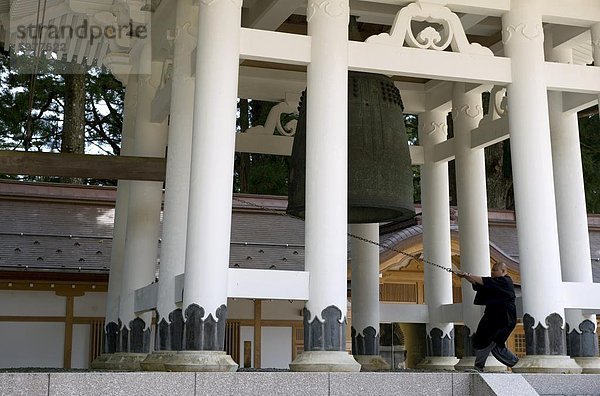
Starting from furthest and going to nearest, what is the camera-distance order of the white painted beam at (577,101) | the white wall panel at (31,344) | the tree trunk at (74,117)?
the tree trunk at (74,117), the white wall panel at (31,344), the white painted beam at (577,101)

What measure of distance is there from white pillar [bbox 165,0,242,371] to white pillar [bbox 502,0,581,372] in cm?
250

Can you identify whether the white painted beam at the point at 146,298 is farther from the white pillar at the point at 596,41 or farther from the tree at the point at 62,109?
the tree at the point at 62,109

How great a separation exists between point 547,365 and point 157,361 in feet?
10.3

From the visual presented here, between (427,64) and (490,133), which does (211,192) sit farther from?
(490,133)

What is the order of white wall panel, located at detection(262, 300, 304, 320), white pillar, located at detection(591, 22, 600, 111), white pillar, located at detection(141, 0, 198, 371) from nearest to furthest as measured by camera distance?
1. white pillar, located at detection(141, 0, 198, 371)
2. white pillar, located at detection(591, 22, 600, 111)
3. white wall panel, located at detection(262, 300, 304, 320)

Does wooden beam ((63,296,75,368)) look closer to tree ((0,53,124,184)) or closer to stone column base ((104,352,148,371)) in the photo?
stone column base ((104,352,148,371))

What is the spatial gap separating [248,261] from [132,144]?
15.2 ft

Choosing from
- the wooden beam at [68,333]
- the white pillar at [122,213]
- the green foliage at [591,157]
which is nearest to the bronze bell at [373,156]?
the white pillar at [122,213]

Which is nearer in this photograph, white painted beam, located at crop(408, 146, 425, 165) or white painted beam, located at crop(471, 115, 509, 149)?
white painted beam, located at crop(471, 115, 509, 149)

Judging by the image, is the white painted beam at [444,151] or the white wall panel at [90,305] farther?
the white wall panel at [90,305]

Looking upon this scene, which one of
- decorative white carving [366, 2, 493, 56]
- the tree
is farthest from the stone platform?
the tree

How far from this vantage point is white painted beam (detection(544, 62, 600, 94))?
25.2 ft

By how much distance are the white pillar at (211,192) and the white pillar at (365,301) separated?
381 cm

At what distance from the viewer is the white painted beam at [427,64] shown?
284 inches
